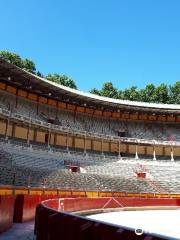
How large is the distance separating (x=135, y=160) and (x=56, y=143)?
11.8m

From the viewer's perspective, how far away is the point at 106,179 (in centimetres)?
3822

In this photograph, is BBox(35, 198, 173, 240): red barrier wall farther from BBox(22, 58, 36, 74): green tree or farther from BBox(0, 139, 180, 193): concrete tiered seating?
BBox(22, 58, 36, 74): green tree

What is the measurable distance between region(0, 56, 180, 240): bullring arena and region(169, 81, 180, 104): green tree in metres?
39.9

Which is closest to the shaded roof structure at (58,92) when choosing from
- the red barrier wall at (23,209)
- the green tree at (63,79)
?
the red barrier wall at (23,209)

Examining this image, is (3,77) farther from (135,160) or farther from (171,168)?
(171,168)

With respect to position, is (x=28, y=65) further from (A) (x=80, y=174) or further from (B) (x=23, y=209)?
(B) (x=23, y=209)

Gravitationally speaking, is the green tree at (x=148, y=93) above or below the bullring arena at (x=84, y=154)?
above

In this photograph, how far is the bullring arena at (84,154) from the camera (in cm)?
2370

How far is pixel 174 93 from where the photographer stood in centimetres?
9756

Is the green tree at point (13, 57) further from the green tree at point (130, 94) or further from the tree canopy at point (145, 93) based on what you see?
the green tree at point (130, 94)

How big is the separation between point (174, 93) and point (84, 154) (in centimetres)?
5806

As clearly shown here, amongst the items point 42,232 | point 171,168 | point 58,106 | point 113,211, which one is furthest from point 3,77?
point 42,232

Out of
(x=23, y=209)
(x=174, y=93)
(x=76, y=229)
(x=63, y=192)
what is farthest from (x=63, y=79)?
(x=76, y=229)

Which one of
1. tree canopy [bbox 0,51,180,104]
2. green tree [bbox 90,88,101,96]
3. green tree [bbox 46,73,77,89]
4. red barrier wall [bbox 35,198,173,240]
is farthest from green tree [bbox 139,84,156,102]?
red barrier wall [bbox 35,198,173,240]
